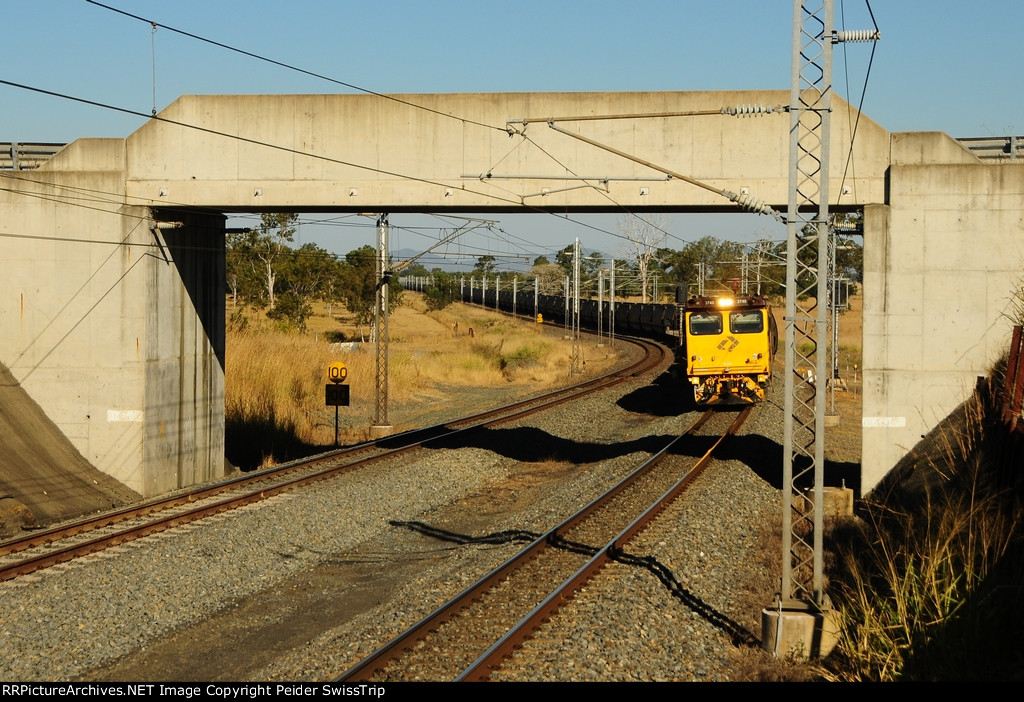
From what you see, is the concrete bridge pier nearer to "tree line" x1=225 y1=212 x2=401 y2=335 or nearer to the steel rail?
the steel rail

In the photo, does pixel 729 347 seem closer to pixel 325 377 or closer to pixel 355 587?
pixel 325 377

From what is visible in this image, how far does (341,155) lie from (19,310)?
654 centimetres

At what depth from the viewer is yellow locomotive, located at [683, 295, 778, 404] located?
89.8ft

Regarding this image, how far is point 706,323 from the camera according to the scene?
27562 mm

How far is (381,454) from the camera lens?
21188mm

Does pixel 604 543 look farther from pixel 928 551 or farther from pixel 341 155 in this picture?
pixel 341 155

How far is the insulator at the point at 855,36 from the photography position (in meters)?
9.47

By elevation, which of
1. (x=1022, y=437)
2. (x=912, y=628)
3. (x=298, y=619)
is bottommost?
(x=298, y=619)

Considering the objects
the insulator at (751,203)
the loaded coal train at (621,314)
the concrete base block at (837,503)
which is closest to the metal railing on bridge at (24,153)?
the insulator at (751,203)

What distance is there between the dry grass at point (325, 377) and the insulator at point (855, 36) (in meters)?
16.2

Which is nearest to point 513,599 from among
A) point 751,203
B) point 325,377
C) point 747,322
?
point 751,203

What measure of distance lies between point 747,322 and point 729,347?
861 millimetres

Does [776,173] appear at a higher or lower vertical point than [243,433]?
higher

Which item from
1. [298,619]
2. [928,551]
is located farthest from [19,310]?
[928,551]
